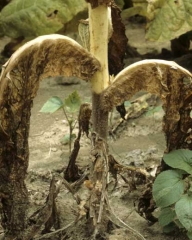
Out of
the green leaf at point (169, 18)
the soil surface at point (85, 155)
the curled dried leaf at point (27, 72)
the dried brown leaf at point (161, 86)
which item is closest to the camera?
the curled dried leaf at point (27, 72)

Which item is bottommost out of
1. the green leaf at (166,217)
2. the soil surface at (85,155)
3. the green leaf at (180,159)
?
the soil surface at (85,155)

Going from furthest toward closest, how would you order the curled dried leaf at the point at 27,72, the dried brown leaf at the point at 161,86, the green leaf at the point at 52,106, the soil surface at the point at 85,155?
the green leaf at the point at 52,106, the soil surface at the point at 85,155, the dried brown leaf at the point at 161,86, the curled dried leaf at the point at 27,72

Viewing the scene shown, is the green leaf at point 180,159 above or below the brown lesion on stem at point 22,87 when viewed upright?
below

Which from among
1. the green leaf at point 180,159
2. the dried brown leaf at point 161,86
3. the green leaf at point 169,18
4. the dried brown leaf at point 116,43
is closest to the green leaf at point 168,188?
the green leaf at point 180,159

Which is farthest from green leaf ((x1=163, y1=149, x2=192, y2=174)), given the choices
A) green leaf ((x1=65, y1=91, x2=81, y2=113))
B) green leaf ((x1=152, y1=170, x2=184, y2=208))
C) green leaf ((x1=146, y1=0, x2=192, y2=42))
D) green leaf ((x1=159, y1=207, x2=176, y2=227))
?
green leaf ((x1=146, y1=0, x2=192, y2=42))

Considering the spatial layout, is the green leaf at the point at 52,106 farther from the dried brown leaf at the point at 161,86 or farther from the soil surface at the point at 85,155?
the dried brown leaf at the point at 161,86

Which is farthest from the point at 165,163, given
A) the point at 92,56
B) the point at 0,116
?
the point at 0,116
